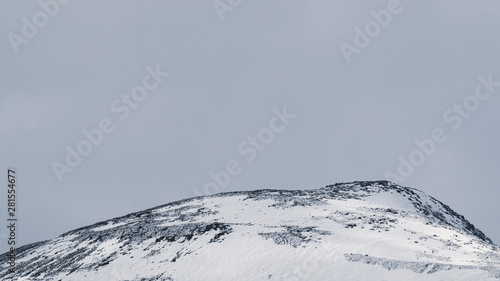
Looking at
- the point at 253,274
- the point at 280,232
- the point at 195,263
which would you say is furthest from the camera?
the point at 280,232

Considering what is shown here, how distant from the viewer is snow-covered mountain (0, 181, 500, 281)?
40656 millimetres

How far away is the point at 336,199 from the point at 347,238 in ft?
51.4

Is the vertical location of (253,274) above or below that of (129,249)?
below

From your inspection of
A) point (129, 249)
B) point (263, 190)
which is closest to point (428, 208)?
point (263, 190)

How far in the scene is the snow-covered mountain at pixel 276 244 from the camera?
133 feet

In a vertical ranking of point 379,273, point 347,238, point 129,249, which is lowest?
point 379,273

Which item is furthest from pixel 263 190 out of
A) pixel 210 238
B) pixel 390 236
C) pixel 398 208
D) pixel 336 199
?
pixel 390 236

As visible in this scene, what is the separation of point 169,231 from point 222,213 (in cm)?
630

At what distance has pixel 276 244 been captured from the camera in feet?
152

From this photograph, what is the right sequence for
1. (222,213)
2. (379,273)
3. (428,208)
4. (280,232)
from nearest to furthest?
(379,273), (280,232), (222,213), (428,208)

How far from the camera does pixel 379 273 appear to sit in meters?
38.5

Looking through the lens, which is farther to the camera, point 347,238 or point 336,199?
point 336,199

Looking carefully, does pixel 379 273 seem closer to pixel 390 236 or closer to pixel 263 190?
pixel 390 236

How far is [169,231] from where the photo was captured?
54.1m
